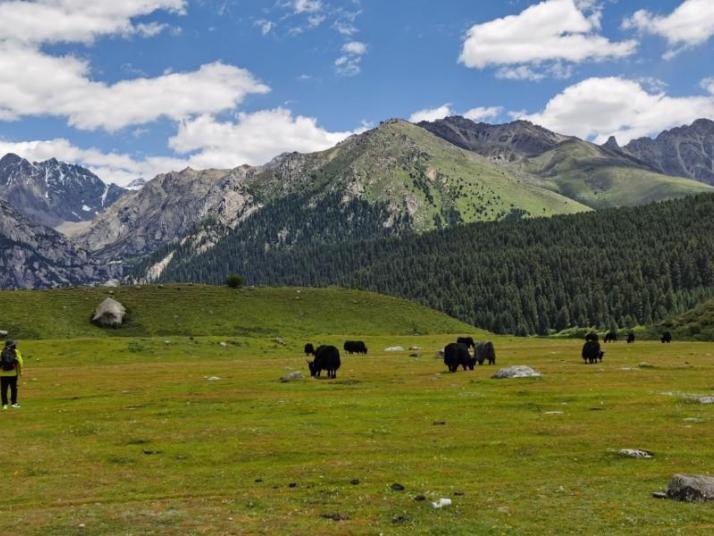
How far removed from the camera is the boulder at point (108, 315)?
130500 mm

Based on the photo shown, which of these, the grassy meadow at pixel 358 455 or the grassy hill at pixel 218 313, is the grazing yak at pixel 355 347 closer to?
the grassy hill at pixel 218 313

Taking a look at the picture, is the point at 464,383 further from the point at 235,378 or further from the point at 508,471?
the point at 508,471

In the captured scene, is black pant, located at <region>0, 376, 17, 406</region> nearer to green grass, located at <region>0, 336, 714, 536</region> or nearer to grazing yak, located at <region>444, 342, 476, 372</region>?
green grass, located at <region>0, 336, 714, 536</region>

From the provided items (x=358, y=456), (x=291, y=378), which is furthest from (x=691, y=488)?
(x=291, y=378)

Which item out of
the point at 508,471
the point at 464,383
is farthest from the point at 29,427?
the point at 464,383

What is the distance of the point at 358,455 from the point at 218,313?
122689 mm

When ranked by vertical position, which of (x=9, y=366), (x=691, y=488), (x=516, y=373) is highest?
(x=9, y=366)

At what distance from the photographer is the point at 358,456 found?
24.8 meters

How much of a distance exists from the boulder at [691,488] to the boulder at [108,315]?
5034 inches

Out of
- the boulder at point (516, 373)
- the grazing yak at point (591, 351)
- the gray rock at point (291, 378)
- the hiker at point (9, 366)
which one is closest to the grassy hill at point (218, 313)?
the grazing yak at point (591, 351)

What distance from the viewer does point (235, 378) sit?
58938mm

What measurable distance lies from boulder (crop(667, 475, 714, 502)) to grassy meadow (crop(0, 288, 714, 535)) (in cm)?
57

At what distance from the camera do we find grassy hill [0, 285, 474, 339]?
128625 millimetres

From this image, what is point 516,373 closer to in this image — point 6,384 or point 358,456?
point 358,456
